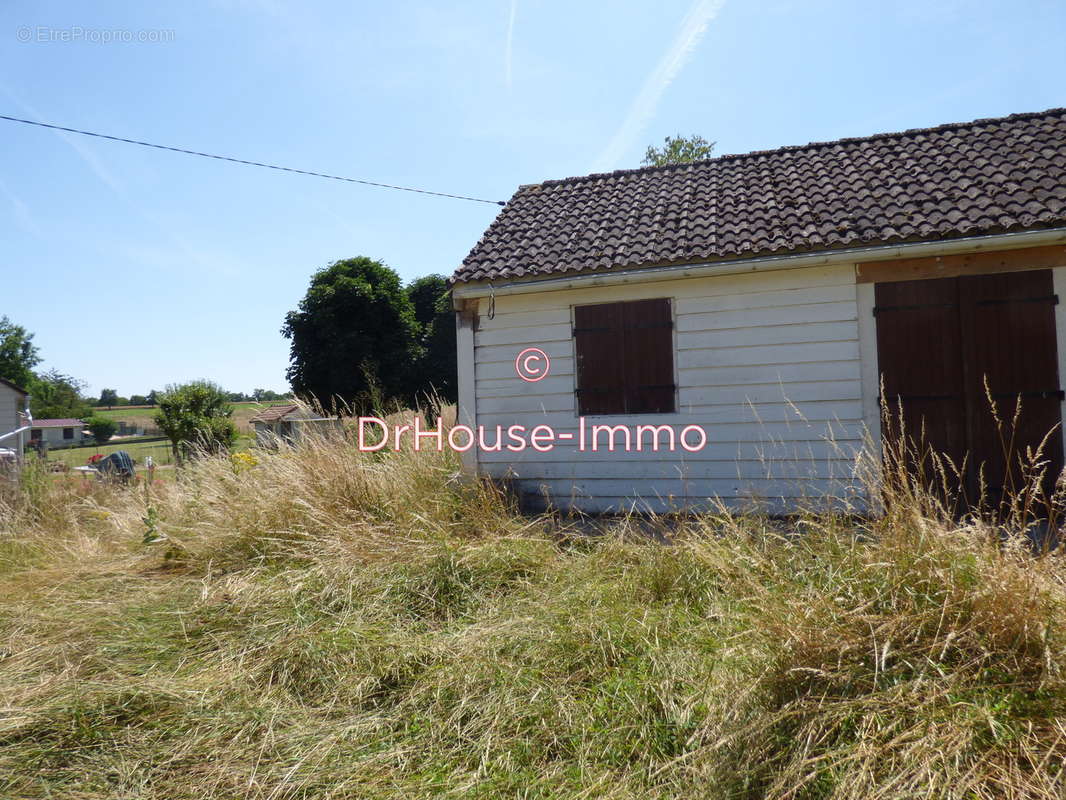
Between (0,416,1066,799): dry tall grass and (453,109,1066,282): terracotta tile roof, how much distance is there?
10.7ft

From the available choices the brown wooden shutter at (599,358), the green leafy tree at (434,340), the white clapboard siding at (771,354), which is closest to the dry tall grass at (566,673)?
the brown wooden shutter at (599,358)

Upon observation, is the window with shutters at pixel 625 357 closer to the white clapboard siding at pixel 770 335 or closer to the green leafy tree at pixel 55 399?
the white clapboard siding at pixel 770 335

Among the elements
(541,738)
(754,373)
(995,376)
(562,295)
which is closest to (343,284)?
(562,295)

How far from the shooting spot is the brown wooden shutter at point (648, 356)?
22.5ft

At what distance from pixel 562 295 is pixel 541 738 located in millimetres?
5103

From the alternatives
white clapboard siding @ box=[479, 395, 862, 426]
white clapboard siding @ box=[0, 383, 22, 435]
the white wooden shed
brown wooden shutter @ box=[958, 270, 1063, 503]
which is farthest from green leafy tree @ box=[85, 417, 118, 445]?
brown wooden shutter @ box=[958, 270, 1063, 503]

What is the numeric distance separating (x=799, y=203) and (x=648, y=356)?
2.19 meters

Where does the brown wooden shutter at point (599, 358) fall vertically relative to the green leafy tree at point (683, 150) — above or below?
below

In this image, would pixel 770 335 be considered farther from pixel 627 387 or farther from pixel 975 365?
pixel 975 365

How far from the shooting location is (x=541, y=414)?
23.8 ft

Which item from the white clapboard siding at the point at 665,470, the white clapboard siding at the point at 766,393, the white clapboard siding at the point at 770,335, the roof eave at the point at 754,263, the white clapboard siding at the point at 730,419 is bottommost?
the white clapboard siding at the point at 665,470

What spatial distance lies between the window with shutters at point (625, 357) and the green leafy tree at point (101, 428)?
50.0 meters

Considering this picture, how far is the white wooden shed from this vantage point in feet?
19.5

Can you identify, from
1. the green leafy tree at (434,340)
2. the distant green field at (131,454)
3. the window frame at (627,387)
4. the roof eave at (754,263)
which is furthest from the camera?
the green leafy tree at (434,340)
